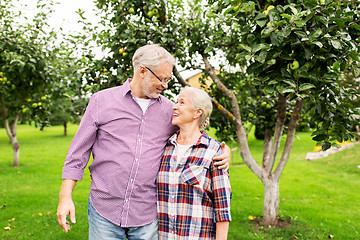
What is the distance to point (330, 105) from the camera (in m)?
2.85

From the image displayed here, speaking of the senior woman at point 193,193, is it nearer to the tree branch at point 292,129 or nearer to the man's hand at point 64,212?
the man's hand at point 64,212

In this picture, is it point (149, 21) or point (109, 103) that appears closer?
point (109, 103)

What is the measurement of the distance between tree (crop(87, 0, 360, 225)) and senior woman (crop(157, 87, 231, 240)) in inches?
33.5

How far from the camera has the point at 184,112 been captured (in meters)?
1.97

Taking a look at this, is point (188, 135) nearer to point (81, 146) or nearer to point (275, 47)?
point (81, 146)

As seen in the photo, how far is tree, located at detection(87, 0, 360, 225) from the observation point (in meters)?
2.31

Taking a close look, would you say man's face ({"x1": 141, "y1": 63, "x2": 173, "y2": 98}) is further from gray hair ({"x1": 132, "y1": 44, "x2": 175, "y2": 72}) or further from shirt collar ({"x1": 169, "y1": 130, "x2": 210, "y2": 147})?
shirt collar ({"x1": 169, "y1": 130, "x2": 210, "y2": 147})

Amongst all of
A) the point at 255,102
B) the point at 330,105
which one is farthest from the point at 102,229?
the point at 255,102

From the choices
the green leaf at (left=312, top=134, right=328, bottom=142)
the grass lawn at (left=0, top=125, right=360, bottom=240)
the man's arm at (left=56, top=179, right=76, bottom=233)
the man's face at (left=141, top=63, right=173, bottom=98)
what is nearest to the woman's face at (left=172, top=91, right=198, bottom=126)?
the man's face at (left=141, top=63, right=173, bottom=98)

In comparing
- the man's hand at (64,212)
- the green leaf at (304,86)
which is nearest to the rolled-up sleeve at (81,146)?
the man's hand at (64,212)

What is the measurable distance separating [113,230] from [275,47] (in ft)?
5.83

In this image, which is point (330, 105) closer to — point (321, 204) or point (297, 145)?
point (321, 204)

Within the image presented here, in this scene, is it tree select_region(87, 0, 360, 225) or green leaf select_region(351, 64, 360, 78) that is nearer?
tree select_region(87, 0, 360, 225)

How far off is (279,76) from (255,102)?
101 inches
